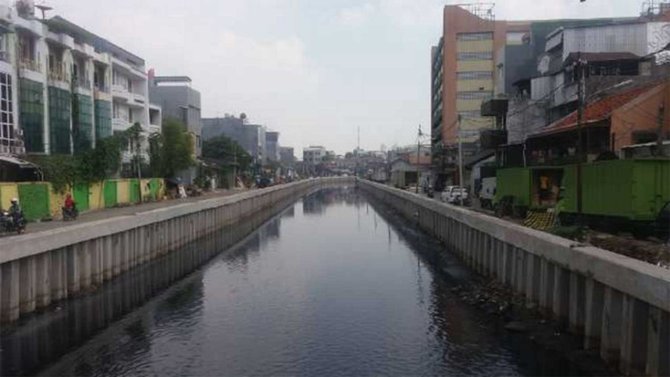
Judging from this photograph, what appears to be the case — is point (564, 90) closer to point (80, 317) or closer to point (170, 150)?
point (170, 150)

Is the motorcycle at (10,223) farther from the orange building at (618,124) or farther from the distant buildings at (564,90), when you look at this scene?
the distant buildings at (564,90)

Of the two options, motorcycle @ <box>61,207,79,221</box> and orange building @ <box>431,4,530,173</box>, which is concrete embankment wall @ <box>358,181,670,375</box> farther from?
orange building @ <box>431,4,530,173</box>

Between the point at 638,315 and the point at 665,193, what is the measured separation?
13032 millimetres

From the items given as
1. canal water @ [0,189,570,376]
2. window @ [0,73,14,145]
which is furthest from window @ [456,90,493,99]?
window @ [0,73,14,145]

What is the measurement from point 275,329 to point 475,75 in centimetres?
10521

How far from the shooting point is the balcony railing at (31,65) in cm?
4831

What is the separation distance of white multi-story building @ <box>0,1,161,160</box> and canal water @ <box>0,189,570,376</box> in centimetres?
1871

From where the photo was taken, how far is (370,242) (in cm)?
5628

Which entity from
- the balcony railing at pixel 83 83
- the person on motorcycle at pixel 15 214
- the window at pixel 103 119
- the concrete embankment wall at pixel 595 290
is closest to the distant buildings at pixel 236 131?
the window at pixel 103 119

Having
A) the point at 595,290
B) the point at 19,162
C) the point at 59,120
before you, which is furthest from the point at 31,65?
the point at 595,290

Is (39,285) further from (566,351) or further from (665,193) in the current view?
(665,193)

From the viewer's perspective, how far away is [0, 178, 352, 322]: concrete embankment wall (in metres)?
23.0

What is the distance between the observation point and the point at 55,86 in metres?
53.1

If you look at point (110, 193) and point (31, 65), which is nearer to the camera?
point (31, 65)
